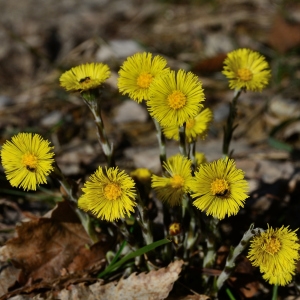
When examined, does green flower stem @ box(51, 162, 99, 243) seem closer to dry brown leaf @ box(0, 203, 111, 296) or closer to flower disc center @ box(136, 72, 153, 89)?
dry brown leaf @ box(0, 203, 111, 296)

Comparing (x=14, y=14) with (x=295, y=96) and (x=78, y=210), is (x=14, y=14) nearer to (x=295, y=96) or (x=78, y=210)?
(x=295, y=96)

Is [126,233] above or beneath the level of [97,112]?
beneath

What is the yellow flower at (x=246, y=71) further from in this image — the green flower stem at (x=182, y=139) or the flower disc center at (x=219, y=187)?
the flower disc center at (x=219, y=187)

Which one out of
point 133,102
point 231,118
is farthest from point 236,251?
point 133,102

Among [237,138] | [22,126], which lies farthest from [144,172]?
[22,126]

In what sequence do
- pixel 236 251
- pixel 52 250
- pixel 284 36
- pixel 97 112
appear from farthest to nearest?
pixel 284 36
pixel 52 250
pixel 97 112
pixel 236 251

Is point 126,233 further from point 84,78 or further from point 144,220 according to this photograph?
point 84,78

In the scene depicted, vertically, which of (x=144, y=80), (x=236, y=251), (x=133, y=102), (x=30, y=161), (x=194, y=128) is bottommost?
(x=236, y=251)
